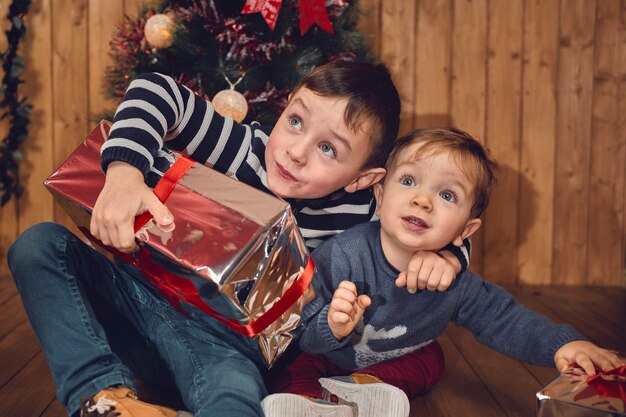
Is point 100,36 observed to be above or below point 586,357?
above

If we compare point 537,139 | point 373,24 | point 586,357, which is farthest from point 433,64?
point 586,357

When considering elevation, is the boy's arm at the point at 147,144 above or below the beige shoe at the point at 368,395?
above

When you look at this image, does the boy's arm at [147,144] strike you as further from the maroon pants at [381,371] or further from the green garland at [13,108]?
the green garland at [13,108]

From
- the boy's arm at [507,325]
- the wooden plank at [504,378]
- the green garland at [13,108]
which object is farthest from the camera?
the green garland at [13,108]

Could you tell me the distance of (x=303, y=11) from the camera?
1618 millimetres

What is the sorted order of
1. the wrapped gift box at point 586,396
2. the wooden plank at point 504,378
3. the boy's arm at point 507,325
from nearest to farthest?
1. the wrapped gift box at point 586,396
2. the boy's arm at point 507,325
3. the wooden plank at point 504,378

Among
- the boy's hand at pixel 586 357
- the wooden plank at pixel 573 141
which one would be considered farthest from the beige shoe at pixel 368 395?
the wooden plank at pixel 573 141

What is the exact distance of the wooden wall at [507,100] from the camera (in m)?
2.16

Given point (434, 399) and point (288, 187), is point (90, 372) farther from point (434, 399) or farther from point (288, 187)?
point (434, 399)

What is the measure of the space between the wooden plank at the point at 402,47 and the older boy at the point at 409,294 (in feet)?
3.46

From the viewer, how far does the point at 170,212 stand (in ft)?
2.97

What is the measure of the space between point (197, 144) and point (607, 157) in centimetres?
160

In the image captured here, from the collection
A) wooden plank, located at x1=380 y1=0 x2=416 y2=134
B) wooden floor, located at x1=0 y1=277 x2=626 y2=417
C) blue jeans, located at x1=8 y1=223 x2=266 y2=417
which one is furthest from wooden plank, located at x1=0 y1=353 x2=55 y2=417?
wooden plank, located at x1=380 y1=0 x2=416 y2=134

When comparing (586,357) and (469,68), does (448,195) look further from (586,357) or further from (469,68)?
(469,68)
